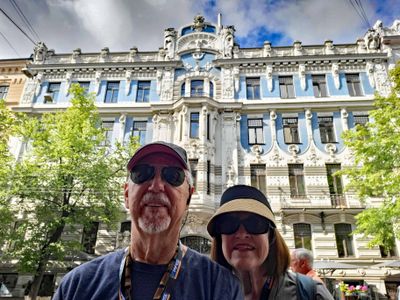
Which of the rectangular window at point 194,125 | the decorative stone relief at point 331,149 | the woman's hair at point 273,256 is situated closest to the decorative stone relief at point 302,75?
the decorative stone relief at point 331,149

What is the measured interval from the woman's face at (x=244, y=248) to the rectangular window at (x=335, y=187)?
1382 cm

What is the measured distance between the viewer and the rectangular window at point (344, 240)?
13.7 metres

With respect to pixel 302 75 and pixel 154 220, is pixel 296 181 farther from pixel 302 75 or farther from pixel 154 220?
pixel 154 220

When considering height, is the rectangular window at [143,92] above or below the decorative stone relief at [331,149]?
above

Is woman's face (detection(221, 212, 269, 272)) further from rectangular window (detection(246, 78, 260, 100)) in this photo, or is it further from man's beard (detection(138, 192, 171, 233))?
rectangular window (detection(246, 78, 260, 100))

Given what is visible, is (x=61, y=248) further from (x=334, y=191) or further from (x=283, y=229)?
(x=334, y=191)

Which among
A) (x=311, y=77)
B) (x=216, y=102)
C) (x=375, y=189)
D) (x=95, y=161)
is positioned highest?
(x=311, y=77)

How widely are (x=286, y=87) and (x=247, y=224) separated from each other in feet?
58.3

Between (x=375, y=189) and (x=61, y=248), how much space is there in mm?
13364

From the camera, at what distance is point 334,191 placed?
49.4 ft

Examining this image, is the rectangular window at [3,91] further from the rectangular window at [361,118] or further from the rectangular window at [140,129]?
the rectangular window at [361,118]

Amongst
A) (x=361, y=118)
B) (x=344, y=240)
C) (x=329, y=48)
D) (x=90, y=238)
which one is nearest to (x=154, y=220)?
(x=90, y=238)

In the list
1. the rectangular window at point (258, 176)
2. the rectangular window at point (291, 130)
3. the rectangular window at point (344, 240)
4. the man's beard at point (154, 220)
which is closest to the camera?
the man's beard at point (154, 220)

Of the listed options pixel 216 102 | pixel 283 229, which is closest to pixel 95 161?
pixel 216 102
